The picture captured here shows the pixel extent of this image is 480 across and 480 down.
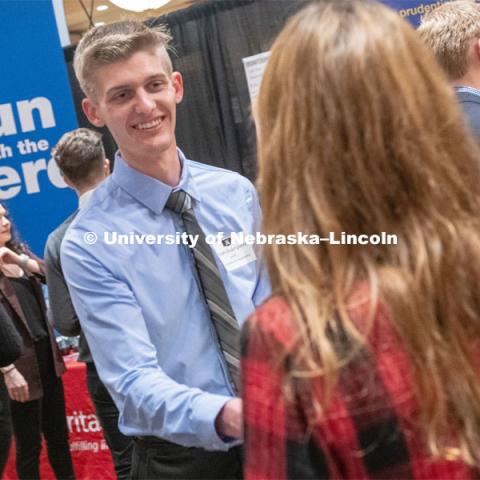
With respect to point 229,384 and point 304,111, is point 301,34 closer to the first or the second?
point 304,111

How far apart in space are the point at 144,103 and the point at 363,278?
0.99m

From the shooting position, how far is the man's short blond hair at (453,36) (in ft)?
8.00

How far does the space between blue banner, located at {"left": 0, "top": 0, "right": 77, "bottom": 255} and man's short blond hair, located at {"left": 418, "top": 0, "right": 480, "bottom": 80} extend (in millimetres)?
2459

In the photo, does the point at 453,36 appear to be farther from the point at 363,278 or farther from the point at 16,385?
the point at 16,385

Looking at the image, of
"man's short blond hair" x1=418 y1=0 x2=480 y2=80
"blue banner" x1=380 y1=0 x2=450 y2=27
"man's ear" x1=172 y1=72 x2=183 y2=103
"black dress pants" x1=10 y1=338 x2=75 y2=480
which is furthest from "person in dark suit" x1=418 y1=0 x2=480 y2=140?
"black dress pants" x1=10 y1=338 x2=75 y2=480

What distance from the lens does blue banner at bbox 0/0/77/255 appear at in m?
4.32

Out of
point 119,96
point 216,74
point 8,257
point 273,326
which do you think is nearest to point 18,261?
point 8,257

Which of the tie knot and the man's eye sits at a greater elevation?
the man's eye

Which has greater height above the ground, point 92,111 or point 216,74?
point 216,74

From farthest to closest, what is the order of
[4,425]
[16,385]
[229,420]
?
1. [16,385]
2. [4,425]
3. [229,420]

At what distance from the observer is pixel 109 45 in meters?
1.62

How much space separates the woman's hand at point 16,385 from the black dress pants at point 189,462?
189cm

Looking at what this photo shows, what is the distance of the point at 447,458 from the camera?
2.58ft

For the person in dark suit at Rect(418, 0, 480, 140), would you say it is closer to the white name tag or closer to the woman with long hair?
the white name tag
